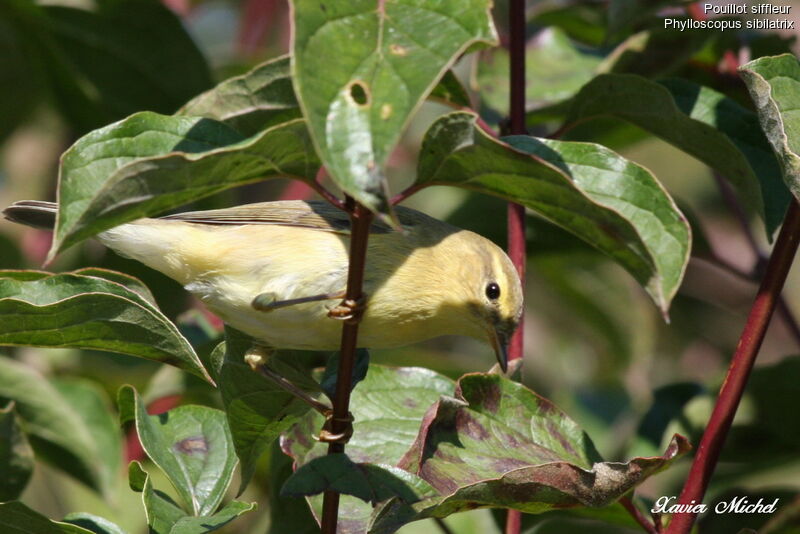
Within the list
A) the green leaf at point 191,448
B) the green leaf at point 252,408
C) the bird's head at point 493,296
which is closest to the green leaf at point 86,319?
the green leaf at point 252,408

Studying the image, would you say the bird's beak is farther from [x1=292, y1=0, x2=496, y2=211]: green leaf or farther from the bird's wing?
[x1=292, y1=0, x2=496, y2=211]: green leaf

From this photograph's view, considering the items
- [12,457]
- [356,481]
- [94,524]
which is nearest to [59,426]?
[12,457]

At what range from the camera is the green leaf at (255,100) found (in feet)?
6.24

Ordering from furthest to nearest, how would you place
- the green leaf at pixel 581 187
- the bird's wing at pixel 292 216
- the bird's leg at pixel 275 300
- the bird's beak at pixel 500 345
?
1. the bird's wing at pixel 292 216
2. the bird's beak at pixel 500 345
3. the bird's leg at pixel 275 300
4. the green leaf at pixel 581 187

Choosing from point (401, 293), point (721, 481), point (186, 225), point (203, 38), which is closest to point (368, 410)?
point (401, 293)

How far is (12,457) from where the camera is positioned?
2.42 metres

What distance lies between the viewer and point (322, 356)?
9.72 feet

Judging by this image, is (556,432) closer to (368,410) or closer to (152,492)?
(368,410)

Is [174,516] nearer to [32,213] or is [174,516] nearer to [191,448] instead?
[191,448]

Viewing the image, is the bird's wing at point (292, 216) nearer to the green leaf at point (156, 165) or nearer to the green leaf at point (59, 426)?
the green leaf at point (59, 426)

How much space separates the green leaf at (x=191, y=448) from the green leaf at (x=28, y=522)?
0.79ft

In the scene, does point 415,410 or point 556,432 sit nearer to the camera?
point 556,432

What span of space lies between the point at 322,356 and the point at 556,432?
101cm

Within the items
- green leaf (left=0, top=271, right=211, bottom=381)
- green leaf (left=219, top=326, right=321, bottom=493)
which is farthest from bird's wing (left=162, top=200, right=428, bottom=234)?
green leaf (left=0, top=271, right=211, bottom=381)
